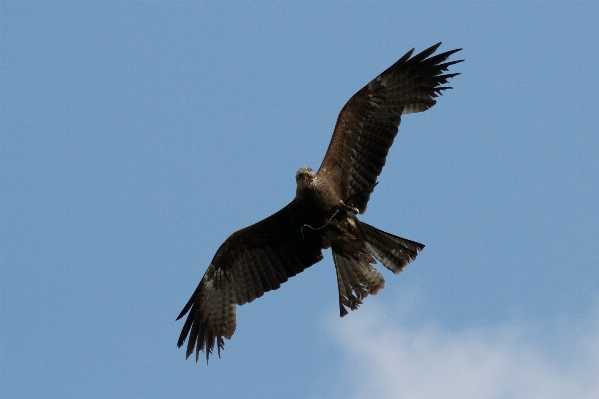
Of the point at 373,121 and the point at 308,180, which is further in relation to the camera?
the point at 373,121

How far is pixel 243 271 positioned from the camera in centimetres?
1244

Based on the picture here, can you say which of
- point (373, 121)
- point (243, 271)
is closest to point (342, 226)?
point (373, 121)

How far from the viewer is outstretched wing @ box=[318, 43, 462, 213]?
1173 cm

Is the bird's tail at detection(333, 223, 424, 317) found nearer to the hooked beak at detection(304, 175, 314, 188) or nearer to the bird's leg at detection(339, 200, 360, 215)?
the bird's leg at detection(339, 200, 360, 215)

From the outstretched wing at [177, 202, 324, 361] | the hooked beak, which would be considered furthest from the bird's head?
the outstretched wing at [177, 202, 324, 361]

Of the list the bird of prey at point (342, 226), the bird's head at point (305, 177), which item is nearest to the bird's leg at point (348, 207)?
the bird of prey at point (342, 226)

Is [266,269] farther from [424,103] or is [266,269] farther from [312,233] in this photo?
[424,103]

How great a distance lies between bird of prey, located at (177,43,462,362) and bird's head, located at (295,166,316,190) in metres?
0.01

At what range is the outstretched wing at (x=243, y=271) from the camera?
1213 cm

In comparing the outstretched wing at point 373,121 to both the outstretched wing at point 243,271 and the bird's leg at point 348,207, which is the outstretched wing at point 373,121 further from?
the outstretched wing at point 243,271

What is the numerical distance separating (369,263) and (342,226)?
1.90 feet

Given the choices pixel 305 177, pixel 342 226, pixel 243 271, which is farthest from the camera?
pixel 243 271

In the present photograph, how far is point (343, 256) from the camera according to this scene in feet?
38.7

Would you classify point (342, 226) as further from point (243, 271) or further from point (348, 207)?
point (243, 271)
